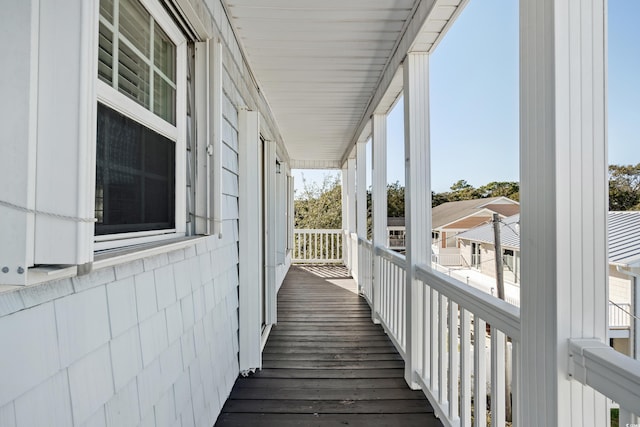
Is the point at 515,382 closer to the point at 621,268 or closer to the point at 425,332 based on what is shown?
the point at 621,268

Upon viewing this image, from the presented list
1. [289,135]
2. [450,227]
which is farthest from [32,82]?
[289,135]

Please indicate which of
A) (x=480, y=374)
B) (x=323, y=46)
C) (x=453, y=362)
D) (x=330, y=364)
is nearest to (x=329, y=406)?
(x=330, y=364)

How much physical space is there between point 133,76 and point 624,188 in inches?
61.0

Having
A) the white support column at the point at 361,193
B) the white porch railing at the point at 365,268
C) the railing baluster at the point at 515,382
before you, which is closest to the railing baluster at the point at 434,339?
the railing baluster at the point at 515,382

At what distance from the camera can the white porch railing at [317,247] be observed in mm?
8860

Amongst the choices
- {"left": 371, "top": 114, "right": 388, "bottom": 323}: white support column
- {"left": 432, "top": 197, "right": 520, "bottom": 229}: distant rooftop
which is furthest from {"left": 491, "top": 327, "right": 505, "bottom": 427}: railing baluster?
{"left": 371, "top": 114, "right": 388, "bottom": 323}: white support column

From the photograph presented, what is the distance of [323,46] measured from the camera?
2.74m

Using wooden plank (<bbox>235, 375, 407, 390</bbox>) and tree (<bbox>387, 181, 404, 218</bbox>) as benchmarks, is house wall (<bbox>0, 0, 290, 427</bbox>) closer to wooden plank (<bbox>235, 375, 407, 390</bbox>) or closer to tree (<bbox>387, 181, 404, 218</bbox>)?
wooden plank (<bbox>235, 375, 407, 390</bbox>)

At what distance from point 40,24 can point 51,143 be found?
0.24m

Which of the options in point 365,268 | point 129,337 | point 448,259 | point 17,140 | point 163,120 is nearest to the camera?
point 17,140

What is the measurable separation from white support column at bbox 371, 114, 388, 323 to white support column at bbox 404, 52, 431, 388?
4.55ft

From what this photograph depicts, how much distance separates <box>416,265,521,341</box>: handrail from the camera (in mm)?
1318

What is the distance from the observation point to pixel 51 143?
2.40 feet

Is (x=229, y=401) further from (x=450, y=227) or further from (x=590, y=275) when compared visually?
(x=590, y=275)
